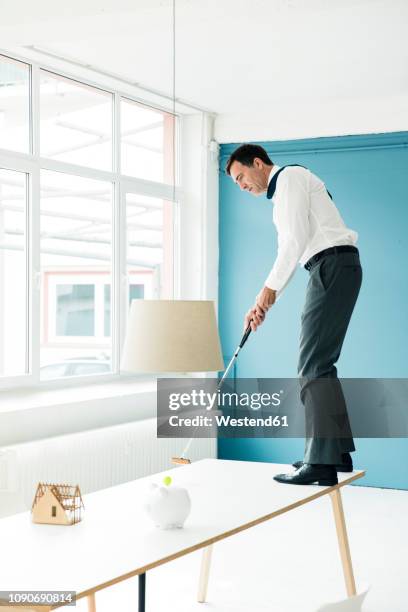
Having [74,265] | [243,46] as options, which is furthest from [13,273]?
[243,46]

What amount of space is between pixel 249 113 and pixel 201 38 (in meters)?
1.57

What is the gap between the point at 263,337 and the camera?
6074mm

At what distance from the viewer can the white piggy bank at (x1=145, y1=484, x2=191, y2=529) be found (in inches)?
89.0

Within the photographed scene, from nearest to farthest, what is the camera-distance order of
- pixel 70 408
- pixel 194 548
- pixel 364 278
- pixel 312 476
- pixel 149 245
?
pixel 194 548 → pixel 312 476 → pixel 70 408 → pixel 364 278 → pixel 149 245

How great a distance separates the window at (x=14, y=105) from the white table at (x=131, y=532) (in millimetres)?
2349

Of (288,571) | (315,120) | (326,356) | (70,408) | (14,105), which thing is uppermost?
(315,120)

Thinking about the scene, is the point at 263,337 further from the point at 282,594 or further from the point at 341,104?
the point at 282,594

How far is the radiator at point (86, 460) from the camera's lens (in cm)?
386

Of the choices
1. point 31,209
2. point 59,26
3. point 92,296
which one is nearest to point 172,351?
point 59,26

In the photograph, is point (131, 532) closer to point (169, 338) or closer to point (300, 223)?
point (169, 338)

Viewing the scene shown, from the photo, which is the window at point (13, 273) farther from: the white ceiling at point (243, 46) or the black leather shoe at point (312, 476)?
the black leather shoe at point (312, 476)

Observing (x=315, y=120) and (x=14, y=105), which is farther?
(x=315, y=120)

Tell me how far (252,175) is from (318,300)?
0.59 metres

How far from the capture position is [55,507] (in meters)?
2.31
